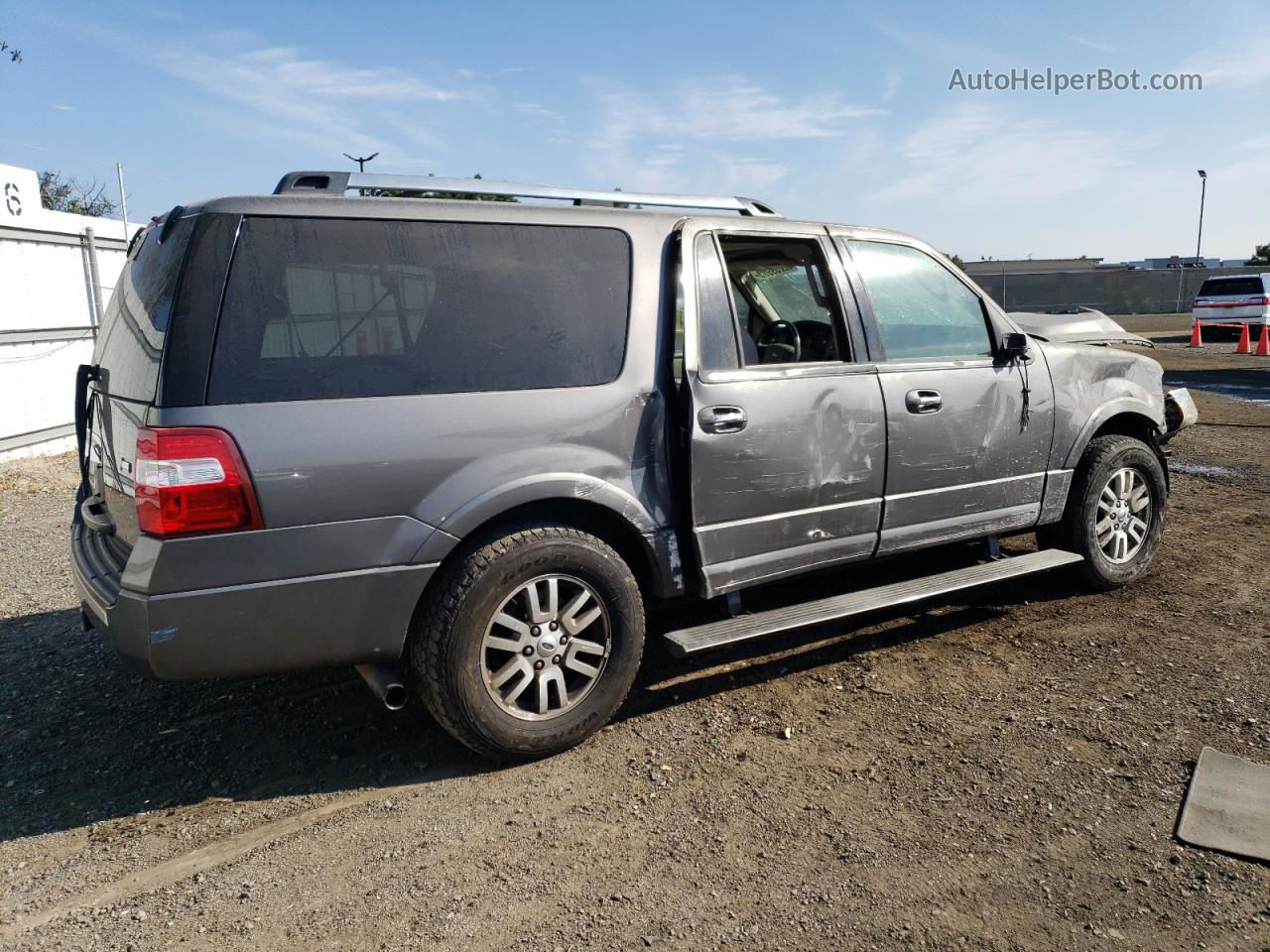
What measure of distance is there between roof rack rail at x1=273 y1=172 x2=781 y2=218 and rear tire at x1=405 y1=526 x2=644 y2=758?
1311mm

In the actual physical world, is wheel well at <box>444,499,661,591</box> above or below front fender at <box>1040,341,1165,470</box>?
below

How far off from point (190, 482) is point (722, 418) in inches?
76.3

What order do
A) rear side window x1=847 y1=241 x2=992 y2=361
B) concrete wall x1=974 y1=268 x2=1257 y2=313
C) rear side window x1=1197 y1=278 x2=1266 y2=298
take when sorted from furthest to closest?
concrete wall x1=974 y1=268 x2=1257 y2=313 < rear side window x1=1197 y1=278 x2=1266 y2=298 < rear side window x1=847 y1=241 x2=992 y2=361

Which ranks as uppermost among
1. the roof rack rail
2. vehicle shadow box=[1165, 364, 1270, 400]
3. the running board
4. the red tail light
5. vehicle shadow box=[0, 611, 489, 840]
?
the roof rack rail

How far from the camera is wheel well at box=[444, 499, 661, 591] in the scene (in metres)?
3.42

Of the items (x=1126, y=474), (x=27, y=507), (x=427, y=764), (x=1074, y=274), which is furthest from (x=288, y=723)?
(x=1074, y=274)

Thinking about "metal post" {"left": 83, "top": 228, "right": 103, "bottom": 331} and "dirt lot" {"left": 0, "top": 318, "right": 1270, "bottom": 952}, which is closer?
"dirt lot" {"left": 0, "top": 318, "right": 1270, "bottom": 952}

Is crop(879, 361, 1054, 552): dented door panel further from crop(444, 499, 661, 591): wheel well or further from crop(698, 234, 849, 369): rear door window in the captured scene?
crop(444, 499, 661, 591): wheel well

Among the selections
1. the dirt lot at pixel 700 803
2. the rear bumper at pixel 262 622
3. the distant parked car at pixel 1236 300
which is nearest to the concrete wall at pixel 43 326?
the dirt lot at pixel 700 803

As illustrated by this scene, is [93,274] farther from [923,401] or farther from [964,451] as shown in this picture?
[964,451]

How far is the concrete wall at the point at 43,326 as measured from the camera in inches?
372

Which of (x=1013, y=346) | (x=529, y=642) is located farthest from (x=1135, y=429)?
(x=529, y=642)

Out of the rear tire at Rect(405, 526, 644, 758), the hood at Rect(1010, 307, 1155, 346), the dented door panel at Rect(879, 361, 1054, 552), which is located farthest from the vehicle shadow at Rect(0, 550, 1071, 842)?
the hood at Rect(1010, 307, 1155, 346)

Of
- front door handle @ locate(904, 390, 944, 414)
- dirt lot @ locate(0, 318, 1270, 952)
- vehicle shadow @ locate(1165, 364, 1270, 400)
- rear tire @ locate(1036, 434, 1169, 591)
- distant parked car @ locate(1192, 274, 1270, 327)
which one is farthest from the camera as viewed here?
distant parked car @ locate(1192, 274, 1270, 327)
